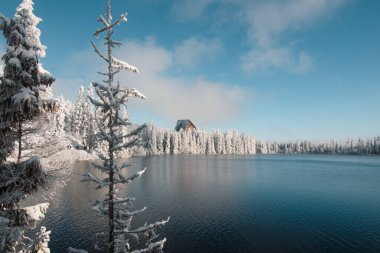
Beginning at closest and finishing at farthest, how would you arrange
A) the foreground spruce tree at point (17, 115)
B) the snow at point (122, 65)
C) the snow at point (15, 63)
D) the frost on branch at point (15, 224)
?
the frost on branch at point (15, 224) < the foreground spruce tree at point (17, 115) < the snow at point (15, 63) < the snow at point (122, 65)

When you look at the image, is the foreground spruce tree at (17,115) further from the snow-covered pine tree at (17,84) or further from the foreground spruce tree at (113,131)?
the foreground spruce tree at (113,131)

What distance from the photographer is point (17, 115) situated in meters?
11.1

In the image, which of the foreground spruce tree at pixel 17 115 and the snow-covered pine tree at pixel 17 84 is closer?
the foreground spruce tree at pixel 17 115

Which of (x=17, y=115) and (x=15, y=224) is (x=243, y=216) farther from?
(x=17, y=115)

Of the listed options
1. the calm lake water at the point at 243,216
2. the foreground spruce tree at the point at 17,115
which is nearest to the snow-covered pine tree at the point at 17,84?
the foreground spruce tree at the point at 17,115

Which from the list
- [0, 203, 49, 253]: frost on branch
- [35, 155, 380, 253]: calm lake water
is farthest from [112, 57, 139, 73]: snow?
[35, 155, 380, 253]: calm lake water

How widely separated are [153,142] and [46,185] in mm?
174207

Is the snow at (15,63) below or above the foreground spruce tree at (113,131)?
above

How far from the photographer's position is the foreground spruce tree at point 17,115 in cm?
1070

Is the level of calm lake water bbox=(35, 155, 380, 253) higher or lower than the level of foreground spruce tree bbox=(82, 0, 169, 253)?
lower

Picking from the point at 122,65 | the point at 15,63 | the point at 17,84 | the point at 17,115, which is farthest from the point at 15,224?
the point at 122,65

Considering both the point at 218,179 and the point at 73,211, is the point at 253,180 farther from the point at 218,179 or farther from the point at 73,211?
the point at 73,211

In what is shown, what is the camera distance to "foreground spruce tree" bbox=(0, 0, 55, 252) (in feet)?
35.1

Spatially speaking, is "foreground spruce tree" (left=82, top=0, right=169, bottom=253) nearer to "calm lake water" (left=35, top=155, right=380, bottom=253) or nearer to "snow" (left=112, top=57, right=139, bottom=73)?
"snow" (left=112, top=57, right=139, bottom=73)
